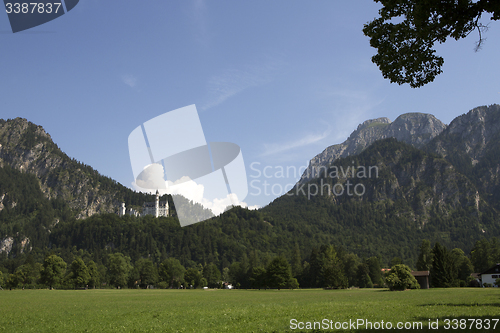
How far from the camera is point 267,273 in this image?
90.4m

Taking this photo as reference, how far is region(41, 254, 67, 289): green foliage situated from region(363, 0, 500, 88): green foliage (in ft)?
342

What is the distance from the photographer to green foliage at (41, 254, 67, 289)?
311 ft

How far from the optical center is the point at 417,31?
41.6 feet

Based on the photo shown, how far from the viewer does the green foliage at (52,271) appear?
94.8 m

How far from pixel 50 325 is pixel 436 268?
7326cm

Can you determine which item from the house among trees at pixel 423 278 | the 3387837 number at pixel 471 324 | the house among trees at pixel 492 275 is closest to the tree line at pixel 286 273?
the house among trees at pixel 492 275

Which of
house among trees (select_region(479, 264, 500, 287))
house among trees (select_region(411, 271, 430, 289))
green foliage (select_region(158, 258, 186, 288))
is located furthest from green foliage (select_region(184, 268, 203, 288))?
house among trees (select_region(479, 264, 500, 287))

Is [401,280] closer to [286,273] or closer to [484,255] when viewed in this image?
[286,273]

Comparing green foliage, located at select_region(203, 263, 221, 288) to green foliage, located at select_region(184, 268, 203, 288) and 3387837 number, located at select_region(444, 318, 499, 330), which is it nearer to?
green foliage, located at select_region(184, 268, 203, 288)

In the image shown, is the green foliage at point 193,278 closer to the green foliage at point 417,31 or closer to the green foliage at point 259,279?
the green foliage at point 259,279

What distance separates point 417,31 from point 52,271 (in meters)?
106

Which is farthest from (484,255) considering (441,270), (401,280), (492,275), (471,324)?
(471,324)

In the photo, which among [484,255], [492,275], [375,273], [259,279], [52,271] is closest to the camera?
[492,275]

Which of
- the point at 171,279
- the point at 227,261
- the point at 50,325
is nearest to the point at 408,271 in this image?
the point at 50,325
